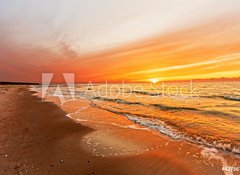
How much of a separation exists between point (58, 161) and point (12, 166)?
47.6 inches

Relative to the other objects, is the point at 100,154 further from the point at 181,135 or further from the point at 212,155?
the point at 181,135

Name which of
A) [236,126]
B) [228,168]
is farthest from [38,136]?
[236,126]

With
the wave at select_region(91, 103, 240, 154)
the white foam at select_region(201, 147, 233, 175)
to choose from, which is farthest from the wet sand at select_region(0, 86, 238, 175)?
the wave at select_region(91, 103, 240, 154)

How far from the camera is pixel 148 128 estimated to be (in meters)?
9.71

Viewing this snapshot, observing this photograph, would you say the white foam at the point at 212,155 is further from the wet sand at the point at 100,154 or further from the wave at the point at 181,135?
the wave at the point at 181,135

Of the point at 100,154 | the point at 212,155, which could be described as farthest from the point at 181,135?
the point at 100,154

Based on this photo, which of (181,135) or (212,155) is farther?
(181,135)

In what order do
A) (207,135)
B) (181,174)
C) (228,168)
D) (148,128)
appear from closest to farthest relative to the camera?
(181,174) → (228,168) → (207,135) → (148,128)

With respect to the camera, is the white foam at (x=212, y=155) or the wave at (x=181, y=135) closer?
the white foam at (x=212, y=155)

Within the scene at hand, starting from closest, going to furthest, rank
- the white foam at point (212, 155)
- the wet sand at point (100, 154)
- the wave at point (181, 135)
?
the wet sand at point (100, 154) < the white foam at point (212, 155) < the wave at point (181, 135)

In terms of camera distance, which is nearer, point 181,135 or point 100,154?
point 100,154

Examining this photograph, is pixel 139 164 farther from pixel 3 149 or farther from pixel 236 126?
pixel 236 126

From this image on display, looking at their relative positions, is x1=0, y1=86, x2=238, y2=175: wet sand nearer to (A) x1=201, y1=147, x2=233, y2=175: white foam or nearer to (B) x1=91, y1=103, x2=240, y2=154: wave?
(A) x1=201, y1=147, x2=233, y2=175: white foam

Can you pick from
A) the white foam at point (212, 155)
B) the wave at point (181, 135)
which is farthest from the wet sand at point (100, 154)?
the wave at point (181, 135)
